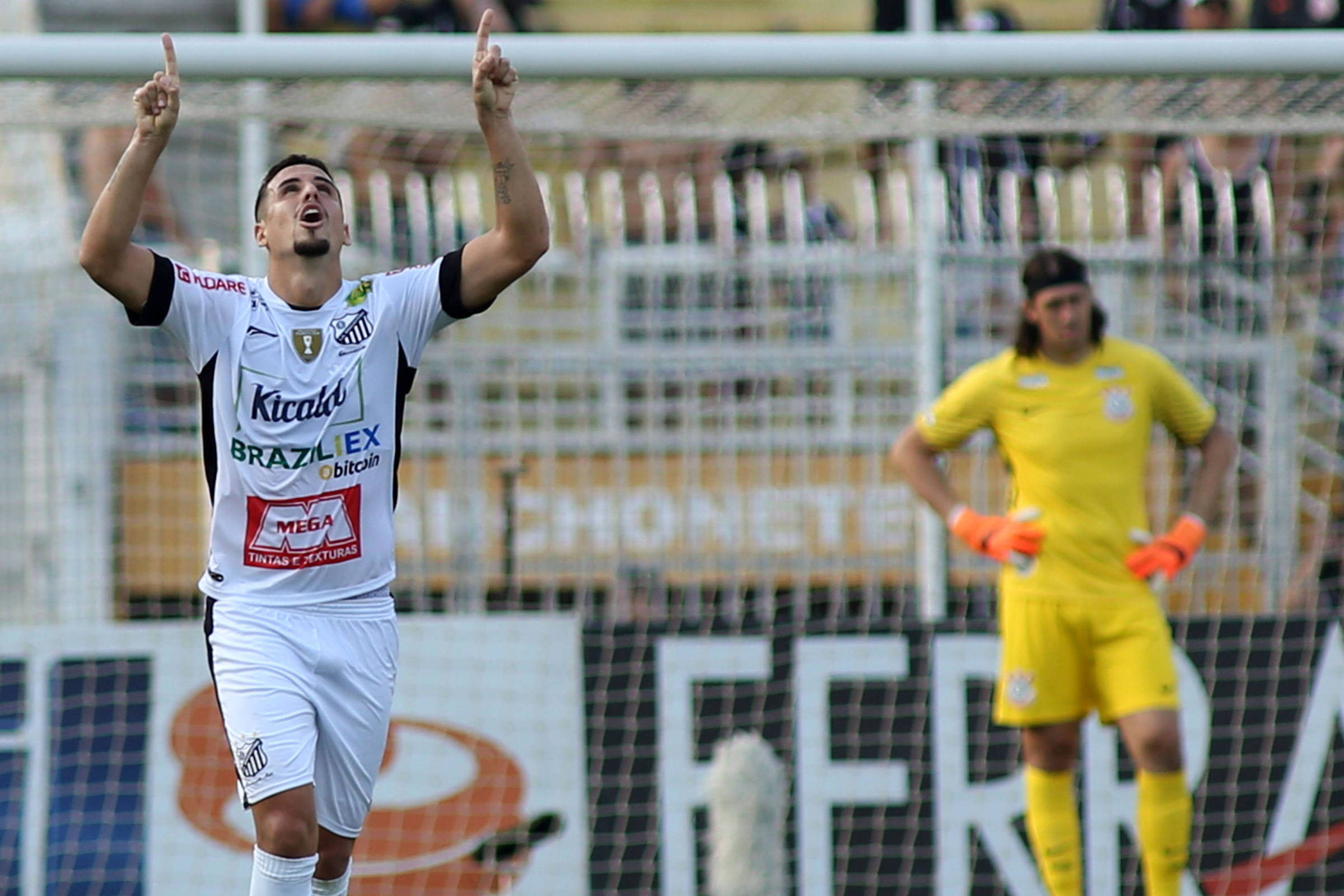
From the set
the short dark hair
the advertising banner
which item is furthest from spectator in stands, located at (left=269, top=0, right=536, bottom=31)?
the short dark hair

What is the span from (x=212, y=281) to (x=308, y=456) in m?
0.50

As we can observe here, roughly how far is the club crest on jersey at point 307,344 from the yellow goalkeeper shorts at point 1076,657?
9.69ft

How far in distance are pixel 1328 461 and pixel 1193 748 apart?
1.45 metres

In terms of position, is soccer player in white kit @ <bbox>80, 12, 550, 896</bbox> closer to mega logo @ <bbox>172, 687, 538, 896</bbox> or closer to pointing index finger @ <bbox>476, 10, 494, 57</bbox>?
pointing index finger @ <bbox>476, 10, 494, 57</bbox>

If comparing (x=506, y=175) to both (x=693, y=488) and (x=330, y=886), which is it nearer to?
(x=330, y=886)

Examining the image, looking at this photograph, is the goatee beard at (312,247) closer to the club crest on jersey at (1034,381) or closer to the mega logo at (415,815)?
the club crest on jersey at (1034,381)

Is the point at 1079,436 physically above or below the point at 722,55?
below

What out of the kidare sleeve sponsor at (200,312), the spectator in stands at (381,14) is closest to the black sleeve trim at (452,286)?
the kidare sleeve sponsor at (200,312)

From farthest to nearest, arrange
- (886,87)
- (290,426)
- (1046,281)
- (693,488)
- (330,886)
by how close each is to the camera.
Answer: (886,87) < (693,488) < (1046,281) < (330,886) < (290,426)

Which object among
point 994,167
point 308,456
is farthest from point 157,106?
point 994,167

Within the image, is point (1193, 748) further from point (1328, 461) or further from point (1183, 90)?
point (1183, 90)

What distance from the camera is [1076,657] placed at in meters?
6.16

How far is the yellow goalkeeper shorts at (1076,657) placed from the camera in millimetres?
6027

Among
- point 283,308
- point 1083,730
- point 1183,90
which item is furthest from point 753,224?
point 283,308
